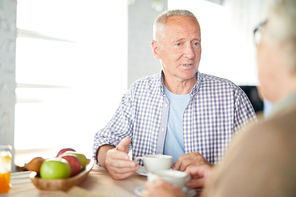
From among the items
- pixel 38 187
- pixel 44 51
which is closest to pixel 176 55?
pixel 38 187

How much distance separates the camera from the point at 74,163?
0.98 meters

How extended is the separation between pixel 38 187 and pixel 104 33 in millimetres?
3728

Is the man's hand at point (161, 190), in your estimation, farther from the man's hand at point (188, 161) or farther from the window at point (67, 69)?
the window at point (67, 69)

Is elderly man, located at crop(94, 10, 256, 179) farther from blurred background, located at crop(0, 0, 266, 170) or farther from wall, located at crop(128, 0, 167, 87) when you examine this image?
wall, located at crop(128, 0, 167, 87)

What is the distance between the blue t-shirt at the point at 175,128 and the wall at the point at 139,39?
8.89 feet

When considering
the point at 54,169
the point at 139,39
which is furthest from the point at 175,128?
the point at 139,39

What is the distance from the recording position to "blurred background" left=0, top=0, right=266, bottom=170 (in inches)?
126

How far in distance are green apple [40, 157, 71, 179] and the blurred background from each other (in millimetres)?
2582

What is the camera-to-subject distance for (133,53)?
4.41m

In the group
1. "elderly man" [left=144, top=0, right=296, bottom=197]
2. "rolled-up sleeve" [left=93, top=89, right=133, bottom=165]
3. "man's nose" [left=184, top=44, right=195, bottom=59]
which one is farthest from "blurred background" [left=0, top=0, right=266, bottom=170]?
"elderly man" [left=144, top=0, right=296, bottom=197]

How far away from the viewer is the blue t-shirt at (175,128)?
1613mm

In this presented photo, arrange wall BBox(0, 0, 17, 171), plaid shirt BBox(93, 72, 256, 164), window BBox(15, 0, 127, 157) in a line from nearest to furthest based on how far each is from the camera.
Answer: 1. plaid shirt BBox(93, 72, 256, 164)
2. wall BBox(0, 0, 17, 171)
3. window BBox(15, 0, 127, 157)

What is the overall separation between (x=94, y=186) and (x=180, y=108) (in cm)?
85

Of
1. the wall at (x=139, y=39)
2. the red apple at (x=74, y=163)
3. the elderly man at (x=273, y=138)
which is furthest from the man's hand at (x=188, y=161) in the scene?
the wall at (x=139, y=39)
